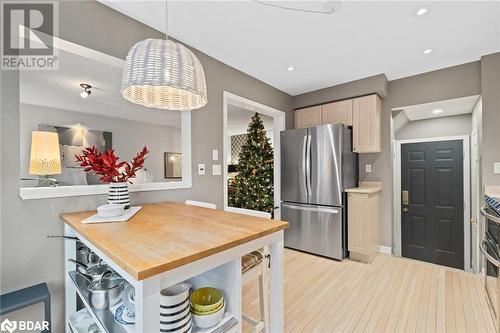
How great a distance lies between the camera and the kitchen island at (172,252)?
72 centimetres

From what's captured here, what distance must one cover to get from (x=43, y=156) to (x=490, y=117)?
14.2 ft

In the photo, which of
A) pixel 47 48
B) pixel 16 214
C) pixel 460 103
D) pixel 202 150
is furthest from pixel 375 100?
pixel 16 214

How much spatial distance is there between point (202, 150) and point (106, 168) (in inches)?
43.7

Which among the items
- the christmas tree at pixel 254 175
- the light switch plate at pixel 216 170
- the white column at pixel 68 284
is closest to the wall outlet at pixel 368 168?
the christmas tree at pixel 254 175

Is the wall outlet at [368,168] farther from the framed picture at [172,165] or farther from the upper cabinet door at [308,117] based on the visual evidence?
the framed picture at [172,165]

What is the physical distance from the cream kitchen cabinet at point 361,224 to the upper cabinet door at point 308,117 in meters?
1.24

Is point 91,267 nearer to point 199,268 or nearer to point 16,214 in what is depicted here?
point 16,214

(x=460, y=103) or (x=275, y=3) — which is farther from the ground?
(x=275, y=3)

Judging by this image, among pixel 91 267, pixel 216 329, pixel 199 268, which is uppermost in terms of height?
pixel 199 268

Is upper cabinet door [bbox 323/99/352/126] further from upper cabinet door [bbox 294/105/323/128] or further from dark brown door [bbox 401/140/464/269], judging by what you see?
dark brown door [bbox 401/140/464/269]

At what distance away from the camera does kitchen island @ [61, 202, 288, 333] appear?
72 centimetres

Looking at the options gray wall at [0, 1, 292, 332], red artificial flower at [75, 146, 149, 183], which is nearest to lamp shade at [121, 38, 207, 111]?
red artificial flower at [75, 146, 149, 183]

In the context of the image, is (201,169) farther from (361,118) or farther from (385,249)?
(385,249)

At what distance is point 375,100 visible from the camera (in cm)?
307
